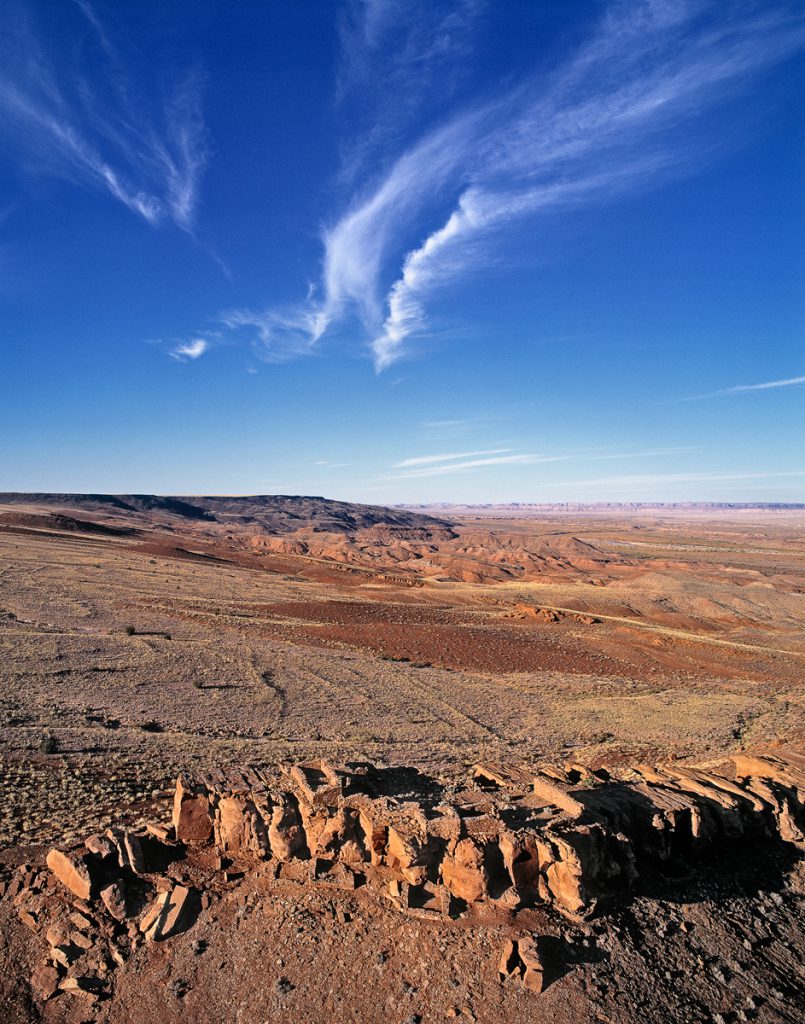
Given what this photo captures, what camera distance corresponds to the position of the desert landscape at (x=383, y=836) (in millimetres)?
5898

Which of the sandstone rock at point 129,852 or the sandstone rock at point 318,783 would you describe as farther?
the sandstone rock at point 318,783

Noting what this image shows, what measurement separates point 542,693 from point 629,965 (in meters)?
15.0

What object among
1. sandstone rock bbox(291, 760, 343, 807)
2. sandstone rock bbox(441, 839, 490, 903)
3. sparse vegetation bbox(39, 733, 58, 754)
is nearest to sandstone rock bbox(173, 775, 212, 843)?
sandstone rock bbox(291, 760, 343, 807)

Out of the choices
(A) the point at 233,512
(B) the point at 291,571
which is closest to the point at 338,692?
(B) the point at 291,571

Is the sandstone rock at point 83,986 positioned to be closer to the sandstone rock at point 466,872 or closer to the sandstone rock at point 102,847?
the sandstone rock at point 102,847

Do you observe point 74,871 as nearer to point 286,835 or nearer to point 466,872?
point 286,835

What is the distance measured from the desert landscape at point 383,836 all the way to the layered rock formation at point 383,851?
31 millimetres

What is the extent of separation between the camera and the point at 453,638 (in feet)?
96.0

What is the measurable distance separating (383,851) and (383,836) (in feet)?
0.57

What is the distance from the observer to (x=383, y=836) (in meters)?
7.27

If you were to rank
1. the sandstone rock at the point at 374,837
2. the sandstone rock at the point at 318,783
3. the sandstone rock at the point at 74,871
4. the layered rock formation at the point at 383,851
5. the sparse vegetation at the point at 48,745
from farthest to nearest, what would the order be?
the sparse vegetation at the point at 48,745
the sandstone rock at the point at 318,783
the sandstone rock at the point at 374,837
the sandstone rock at the point at 74,871
the layered rock formation at the point at 383,851

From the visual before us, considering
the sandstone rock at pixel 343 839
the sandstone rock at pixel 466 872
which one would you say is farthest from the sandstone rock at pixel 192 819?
the sandstone rock at pixel 466 872

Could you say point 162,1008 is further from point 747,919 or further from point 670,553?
point 670,553

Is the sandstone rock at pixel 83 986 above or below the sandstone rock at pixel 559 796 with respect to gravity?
below
